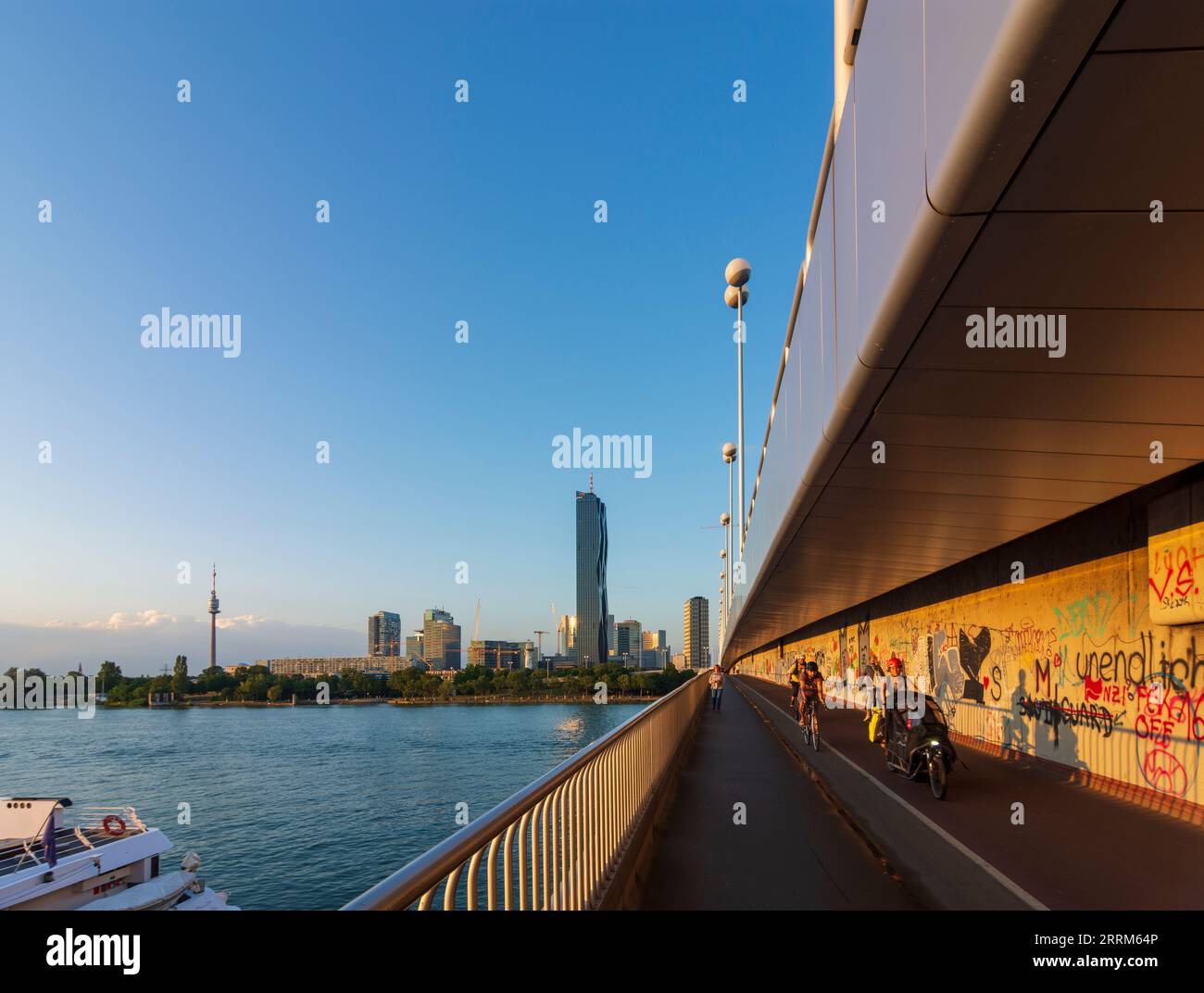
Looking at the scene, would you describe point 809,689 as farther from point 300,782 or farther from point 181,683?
point 181,683

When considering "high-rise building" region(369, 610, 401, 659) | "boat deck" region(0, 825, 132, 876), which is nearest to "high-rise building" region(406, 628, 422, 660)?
"high-rise building" region(369, 610, 401, 659)

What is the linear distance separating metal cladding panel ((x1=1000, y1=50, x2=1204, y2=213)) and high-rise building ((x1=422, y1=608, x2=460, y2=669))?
164994mm

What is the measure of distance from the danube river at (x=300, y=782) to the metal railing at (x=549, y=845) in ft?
64.8

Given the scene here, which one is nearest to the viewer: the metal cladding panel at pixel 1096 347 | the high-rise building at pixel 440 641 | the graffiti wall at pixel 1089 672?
the metal cladding panel at pixel 1096 347

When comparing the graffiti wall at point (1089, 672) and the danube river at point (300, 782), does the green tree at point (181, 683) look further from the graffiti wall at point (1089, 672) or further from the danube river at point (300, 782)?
the graffiti wall at point (1089, 672)

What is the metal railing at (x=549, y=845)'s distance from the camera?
7.07 feet

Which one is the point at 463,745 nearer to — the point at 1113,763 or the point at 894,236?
the point at 1113,763

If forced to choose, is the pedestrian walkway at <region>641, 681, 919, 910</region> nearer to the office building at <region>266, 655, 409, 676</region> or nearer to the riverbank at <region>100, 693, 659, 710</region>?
the riverbank at <region>100, 693, 659, 710</region>

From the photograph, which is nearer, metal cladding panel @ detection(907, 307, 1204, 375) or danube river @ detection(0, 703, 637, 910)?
metal cladding panel @ detection(907, 307, 1204, 375)

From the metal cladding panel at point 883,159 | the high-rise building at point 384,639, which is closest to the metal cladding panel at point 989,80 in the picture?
the metal cladding panel at point 883,159

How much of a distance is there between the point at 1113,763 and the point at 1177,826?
2109 millimetres

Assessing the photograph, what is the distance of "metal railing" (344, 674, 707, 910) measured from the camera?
2.15m

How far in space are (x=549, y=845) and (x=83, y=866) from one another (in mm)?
24812
